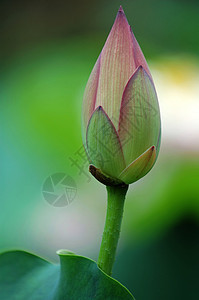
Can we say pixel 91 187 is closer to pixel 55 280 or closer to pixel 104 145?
pixel 55 280

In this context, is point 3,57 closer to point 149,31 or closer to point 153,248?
point 149,31

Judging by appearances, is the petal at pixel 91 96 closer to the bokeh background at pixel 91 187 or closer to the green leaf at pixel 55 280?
the green leaf at pixel 55 280

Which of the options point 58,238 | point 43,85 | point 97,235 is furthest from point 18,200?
point 43,85

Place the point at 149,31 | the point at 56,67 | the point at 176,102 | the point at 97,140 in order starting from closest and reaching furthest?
1. the point at 97,140
2. the point at 176,102
3. the point at 56,67
4. the point at 149,31

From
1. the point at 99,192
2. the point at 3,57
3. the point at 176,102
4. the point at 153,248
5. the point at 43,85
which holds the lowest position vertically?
the point at 153,248

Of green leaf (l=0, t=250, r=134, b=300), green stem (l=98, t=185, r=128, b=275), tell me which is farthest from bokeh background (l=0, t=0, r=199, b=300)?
green stem (l=98, t=185, r=128, b=275)

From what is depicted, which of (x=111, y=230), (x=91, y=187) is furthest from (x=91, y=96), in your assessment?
(x=91, y=187)

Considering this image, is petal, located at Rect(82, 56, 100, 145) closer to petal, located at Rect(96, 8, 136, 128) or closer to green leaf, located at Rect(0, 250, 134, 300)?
petal, located at Rect(96, 8, 136, 128)

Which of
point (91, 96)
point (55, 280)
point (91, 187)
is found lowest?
point (55, 280)
